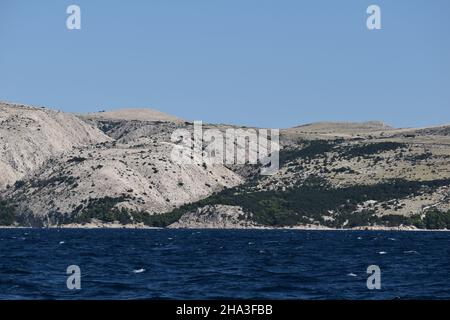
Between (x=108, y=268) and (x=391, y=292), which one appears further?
(x=108, y=268)

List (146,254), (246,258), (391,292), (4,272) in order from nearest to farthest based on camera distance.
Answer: (391,292)
(4,272)
(246,258)
(146,254)

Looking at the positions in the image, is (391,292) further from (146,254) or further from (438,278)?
(146,254)

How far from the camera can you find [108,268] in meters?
77.2

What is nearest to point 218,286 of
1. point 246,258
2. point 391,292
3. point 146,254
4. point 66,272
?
point 391,292
